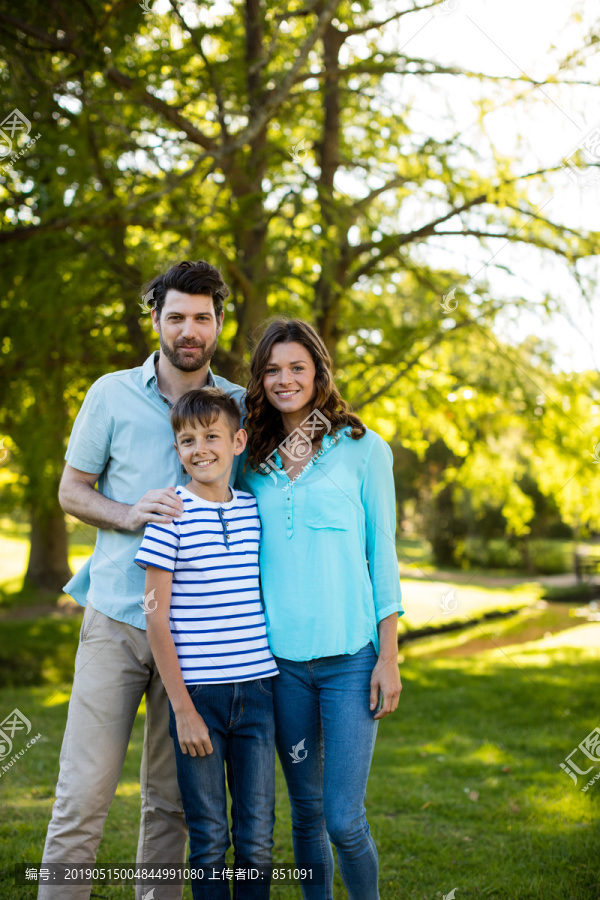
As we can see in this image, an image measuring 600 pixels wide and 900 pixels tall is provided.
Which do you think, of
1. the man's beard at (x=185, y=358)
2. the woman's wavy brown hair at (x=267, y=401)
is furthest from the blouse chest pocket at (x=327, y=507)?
the man's beard at (x=185, y=358)

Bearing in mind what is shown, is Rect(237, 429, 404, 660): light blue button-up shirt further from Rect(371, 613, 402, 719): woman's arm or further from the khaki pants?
the khaki pants

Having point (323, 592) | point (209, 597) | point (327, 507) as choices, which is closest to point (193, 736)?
point (209, 597)

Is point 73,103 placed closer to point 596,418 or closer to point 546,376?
point 546,376

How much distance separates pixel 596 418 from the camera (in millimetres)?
6703

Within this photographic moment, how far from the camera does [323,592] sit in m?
2.24

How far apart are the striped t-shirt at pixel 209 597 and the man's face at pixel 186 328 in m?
0.49

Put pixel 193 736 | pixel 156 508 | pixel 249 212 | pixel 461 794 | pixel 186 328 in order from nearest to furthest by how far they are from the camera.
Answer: pixel 193 736, pixel 156 508, pixel 186 328, pixel 461 794, pixel 249 212

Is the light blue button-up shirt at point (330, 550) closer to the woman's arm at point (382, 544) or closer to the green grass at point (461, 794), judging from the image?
the woman's arm at point (382, 544)

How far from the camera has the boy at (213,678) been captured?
2.11 m

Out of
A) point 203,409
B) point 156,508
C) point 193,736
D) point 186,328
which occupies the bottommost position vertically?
point 193,736

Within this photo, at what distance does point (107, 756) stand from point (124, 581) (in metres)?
0.55

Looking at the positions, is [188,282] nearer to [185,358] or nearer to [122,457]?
[185,358]

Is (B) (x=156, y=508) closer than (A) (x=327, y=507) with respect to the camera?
Yes

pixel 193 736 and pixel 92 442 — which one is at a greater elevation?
pixel 92 442
